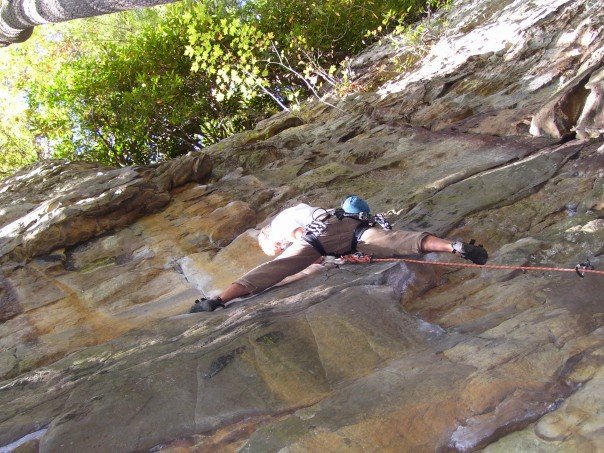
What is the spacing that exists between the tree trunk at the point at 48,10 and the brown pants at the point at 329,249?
7.99 ft

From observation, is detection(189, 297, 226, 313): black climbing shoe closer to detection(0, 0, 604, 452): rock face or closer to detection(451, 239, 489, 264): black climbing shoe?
detection(0, 0, 604, 452): rock face

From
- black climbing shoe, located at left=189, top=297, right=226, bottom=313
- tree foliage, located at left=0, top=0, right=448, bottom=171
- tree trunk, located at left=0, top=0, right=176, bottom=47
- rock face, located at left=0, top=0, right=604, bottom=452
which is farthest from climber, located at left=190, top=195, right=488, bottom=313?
tree foliage, located at left=0, top=0, right=448, bottom=171

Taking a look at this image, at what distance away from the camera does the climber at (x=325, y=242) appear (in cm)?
466

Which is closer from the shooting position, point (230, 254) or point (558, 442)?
point (558, 442)

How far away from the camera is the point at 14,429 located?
3312mm

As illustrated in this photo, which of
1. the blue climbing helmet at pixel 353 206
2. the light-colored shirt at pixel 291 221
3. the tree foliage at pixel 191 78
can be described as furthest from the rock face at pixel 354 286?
the tree foliage at pixel 191 78

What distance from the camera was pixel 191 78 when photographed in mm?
12672

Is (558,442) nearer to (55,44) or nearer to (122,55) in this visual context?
(122,55)

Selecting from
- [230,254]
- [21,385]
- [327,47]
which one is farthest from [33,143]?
[21,385]

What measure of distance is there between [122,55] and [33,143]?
3530mm

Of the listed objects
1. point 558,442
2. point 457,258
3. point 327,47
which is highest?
point 327,47

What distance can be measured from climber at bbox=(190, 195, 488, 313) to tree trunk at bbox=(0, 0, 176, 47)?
241 cm

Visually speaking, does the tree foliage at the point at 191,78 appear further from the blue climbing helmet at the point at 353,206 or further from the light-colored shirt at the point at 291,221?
the blue climbing helmet at the point at 353,206

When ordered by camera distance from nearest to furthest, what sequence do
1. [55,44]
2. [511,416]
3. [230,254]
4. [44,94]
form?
[511,416], [230,254], [44,94], [55,44]
